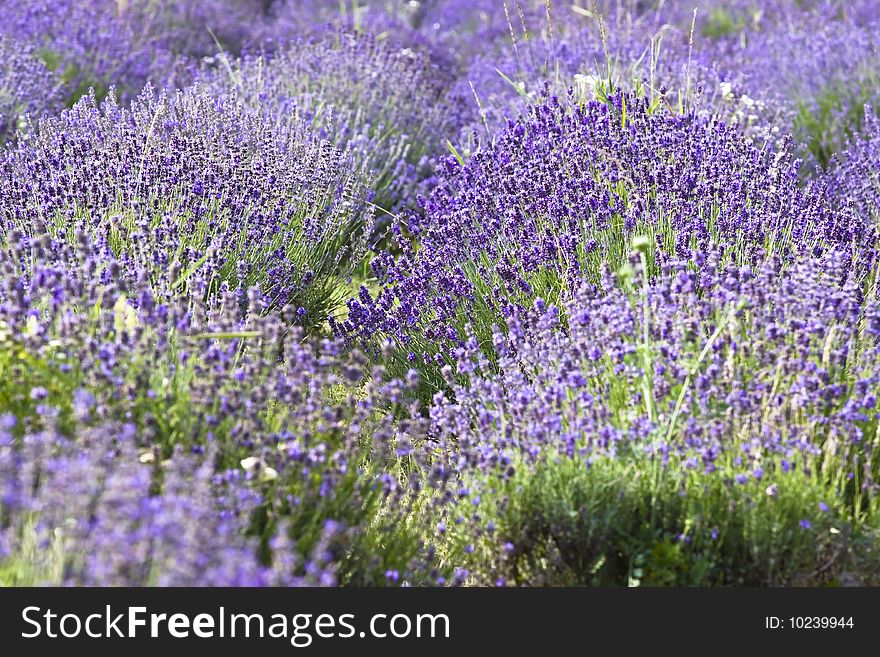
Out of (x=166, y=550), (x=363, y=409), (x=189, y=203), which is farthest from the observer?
(x=189, y=203)

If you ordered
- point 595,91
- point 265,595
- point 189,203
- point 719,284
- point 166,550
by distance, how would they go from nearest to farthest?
point 166,550 < point 265,595 < point 719,284 < point 189,203 < point 595,91

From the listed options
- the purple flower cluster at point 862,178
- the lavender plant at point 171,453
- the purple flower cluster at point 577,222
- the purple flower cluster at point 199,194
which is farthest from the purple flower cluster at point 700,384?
the purple flower cluster at point 862,178

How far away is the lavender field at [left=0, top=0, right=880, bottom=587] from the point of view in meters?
1.99

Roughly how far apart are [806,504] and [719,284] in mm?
680

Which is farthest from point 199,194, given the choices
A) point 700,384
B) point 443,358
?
point 700,384

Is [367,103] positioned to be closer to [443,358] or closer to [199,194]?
[199,194]

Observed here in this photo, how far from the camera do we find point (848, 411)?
2.19 meters

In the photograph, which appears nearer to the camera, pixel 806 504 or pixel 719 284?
pixel 806 504

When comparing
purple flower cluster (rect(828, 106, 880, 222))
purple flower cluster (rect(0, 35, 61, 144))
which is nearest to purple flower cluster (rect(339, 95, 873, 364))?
purple flower cluster (rect(828, 106, 880, 222))

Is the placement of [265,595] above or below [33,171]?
below

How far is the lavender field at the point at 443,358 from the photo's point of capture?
199 cm

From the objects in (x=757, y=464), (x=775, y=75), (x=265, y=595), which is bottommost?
(x=265, y=595)

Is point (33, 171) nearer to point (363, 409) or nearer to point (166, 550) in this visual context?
point (363, 409)

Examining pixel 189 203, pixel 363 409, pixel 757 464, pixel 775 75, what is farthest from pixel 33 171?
pixel 775 75
